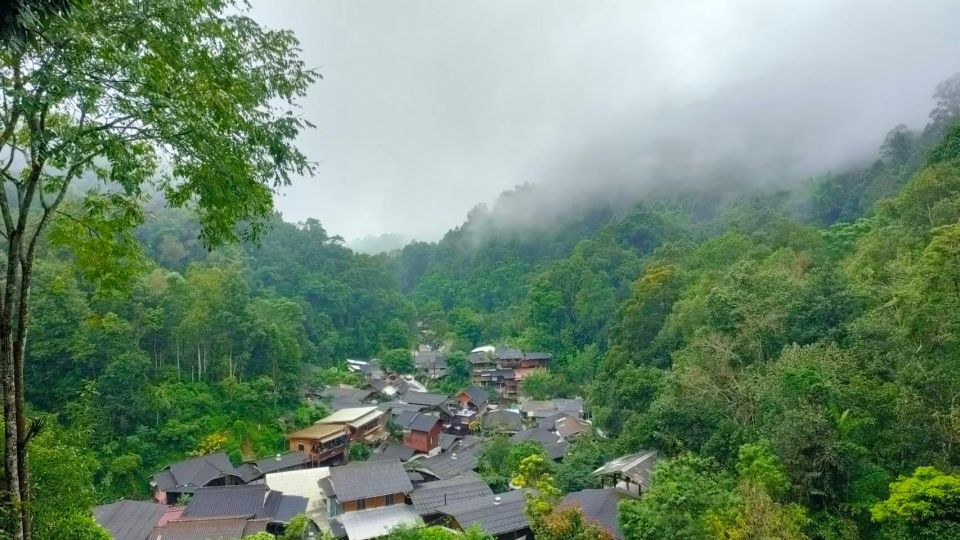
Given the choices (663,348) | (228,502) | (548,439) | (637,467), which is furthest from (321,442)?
(663,348)

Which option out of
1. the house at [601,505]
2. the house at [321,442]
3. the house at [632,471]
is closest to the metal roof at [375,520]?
the house at [601,505]

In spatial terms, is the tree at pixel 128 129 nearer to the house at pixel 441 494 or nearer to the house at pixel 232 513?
the house at pixel 232 513

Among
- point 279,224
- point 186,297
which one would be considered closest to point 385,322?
point 279,224

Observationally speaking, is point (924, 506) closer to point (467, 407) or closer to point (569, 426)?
point (569, 426)

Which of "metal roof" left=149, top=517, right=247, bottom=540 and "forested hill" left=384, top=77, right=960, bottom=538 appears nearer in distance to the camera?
"forested hill" left=384, top=77, right=960, bottom=538

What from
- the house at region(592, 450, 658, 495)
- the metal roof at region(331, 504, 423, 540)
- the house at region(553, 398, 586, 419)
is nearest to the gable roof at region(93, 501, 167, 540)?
the metal roof at region(331, 504, 423, 540)

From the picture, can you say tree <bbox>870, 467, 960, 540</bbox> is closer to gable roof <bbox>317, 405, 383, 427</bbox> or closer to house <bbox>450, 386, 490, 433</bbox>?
gable roof <bbox>317, 405, 383, 427</bbox>

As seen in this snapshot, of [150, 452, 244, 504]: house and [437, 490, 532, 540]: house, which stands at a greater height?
[150, 452, 244, 504]: house
